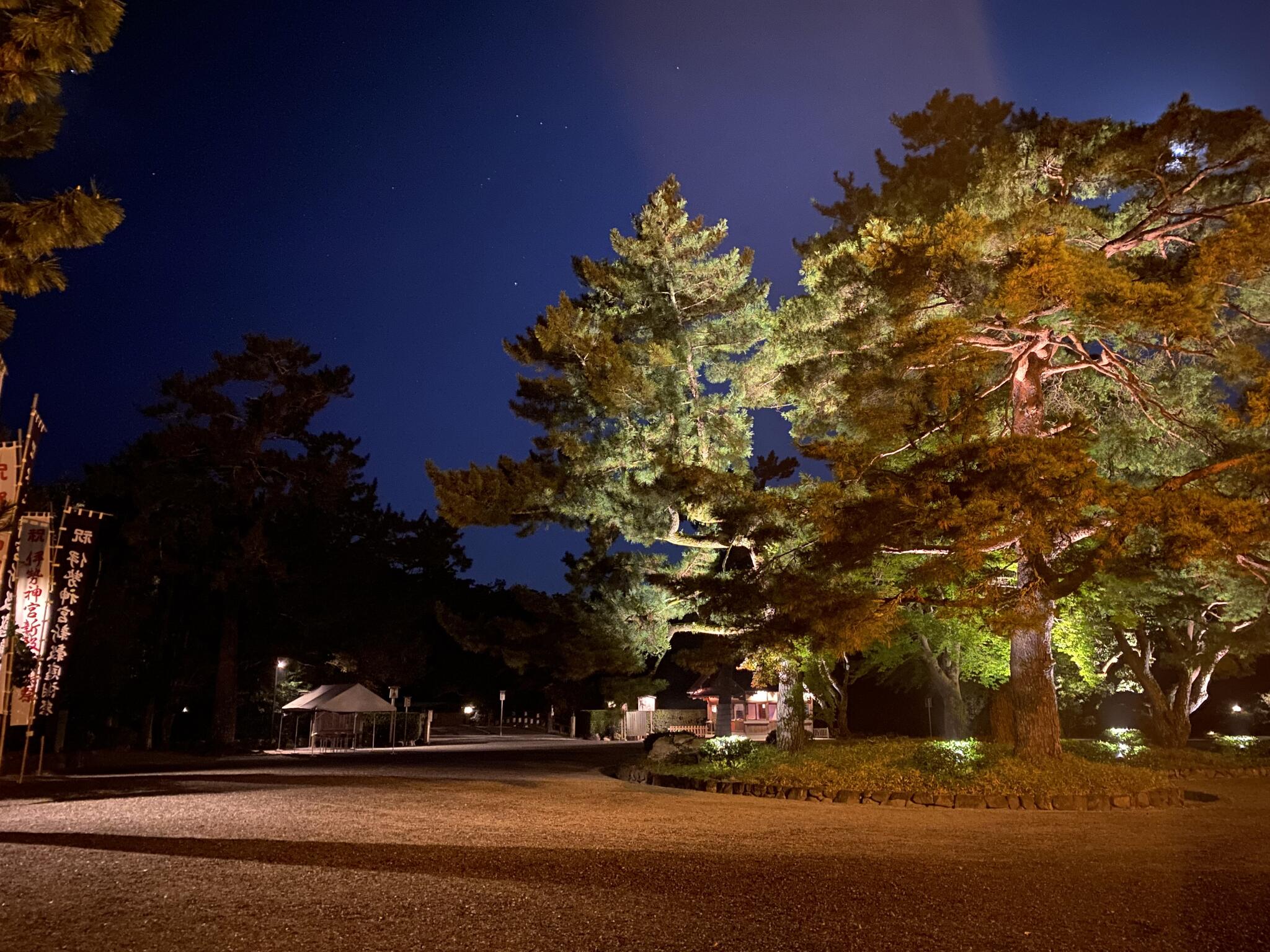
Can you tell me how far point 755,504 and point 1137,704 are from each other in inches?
963

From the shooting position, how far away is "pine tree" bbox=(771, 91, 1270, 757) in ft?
34.3

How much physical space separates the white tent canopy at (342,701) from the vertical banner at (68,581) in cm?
1333

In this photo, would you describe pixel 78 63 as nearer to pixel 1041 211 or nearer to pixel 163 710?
pixel 1041 211

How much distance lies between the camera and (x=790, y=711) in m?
16.8

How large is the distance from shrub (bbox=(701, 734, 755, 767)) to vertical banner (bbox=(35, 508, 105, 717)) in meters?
10.2

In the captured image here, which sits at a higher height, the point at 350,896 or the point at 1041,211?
the point at 1041,211

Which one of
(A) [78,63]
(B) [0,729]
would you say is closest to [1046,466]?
(A) [78,63]

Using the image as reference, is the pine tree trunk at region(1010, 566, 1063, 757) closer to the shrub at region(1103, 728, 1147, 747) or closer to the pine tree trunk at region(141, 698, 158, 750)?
the shrub at region(1103, 728, 1147, 747)

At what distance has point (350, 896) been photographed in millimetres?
5348

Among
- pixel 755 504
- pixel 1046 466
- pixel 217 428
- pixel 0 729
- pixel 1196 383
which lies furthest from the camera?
pixel 217 428

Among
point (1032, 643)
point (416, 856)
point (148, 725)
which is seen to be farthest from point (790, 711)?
point (148, 725)

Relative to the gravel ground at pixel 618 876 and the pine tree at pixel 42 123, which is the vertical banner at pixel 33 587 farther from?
the pine tree at pixel 42 123

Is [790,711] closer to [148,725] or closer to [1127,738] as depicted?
[1127,738]

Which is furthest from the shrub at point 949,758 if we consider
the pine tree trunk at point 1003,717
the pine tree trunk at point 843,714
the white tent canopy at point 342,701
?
the white tent canopy at point 342,701
